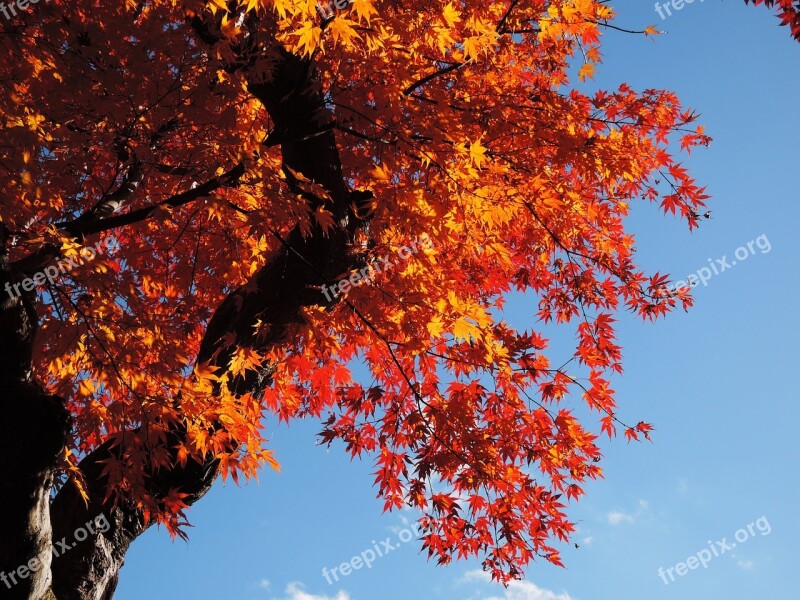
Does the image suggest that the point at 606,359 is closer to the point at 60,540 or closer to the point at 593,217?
the point at 593,217

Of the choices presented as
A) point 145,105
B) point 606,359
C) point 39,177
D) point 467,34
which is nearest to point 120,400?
point 39,177

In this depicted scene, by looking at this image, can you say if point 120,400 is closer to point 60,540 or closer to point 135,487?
point 135,487

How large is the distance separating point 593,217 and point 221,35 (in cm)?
475

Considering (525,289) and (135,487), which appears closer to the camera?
(135,487)

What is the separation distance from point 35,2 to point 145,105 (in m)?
0.98

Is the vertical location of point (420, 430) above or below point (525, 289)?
below

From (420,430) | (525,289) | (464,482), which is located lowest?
(464,482)

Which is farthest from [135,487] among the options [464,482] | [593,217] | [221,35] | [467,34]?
[593,217]

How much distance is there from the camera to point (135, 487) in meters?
4.62

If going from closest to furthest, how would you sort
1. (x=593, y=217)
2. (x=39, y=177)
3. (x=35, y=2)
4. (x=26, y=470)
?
(x=26, y=470) → (x=35, y=2) → (x=39, y=177) → (x=593, y=217)

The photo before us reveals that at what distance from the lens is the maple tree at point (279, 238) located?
424 cm

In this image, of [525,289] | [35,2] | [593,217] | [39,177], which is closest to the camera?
[35,2]

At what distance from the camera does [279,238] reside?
15.6 feet

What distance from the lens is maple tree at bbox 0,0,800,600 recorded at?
424 cm
